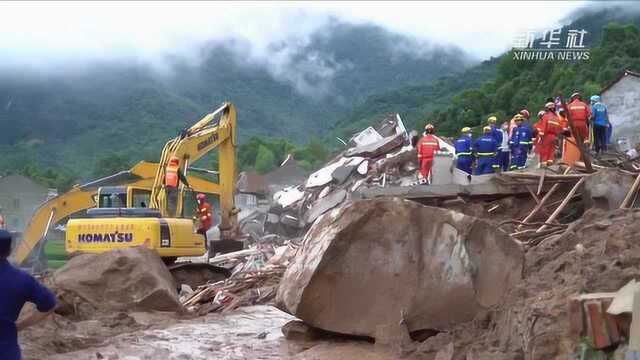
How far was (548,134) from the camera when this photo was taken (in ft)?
49.8

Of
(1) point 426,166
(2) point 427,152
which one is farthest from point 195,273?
(2) point 427,152

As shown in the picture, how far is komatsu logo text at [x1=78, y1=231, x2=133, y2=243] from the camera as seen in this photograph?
1328 centimetres

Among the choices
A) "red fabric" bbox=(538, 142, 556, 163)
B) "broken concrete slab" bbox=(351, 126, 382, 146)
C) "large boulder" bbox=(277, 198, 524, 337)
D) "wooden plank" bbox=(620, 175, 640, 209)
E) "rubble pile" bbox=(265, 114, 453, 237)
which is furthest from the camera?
"broken concrete slab" bbox=(351, 126, 382, 146)

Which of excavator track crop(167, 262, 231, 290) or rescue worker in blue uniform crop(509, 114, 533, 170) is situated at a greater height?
rescue worker in blue uniform crop(509, 114, 533, 170)

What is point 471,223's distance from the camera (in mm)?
8078

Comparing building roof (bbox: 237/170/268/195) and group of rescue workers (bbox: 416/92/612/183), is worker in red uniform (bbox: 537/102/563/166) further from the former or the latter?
building roof (bbox: 237/170/268/195)

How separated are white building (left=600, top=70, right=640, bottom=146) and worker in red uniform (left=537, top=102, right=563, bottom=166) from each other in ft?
42.1

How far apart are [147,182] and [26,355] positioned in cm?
784

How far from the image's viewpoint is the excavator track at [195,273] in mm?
14422

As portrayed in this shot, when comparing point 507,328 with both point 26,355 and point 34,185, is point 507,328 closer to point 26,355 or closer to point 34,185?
point 26,355

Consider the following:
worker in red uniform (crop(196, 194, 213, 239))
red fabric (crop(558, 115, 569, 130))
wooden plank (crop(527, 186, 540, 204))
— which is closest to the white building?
red fabric (crop(558, 115, 569, 130))

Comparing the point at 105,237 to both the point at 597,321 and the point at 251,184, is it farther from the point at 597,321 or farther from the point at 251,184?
the point at 251,184

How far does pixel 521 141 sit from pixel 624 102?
1325 cm

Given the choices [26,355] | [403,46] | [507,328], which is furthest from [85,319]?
[403,46]
